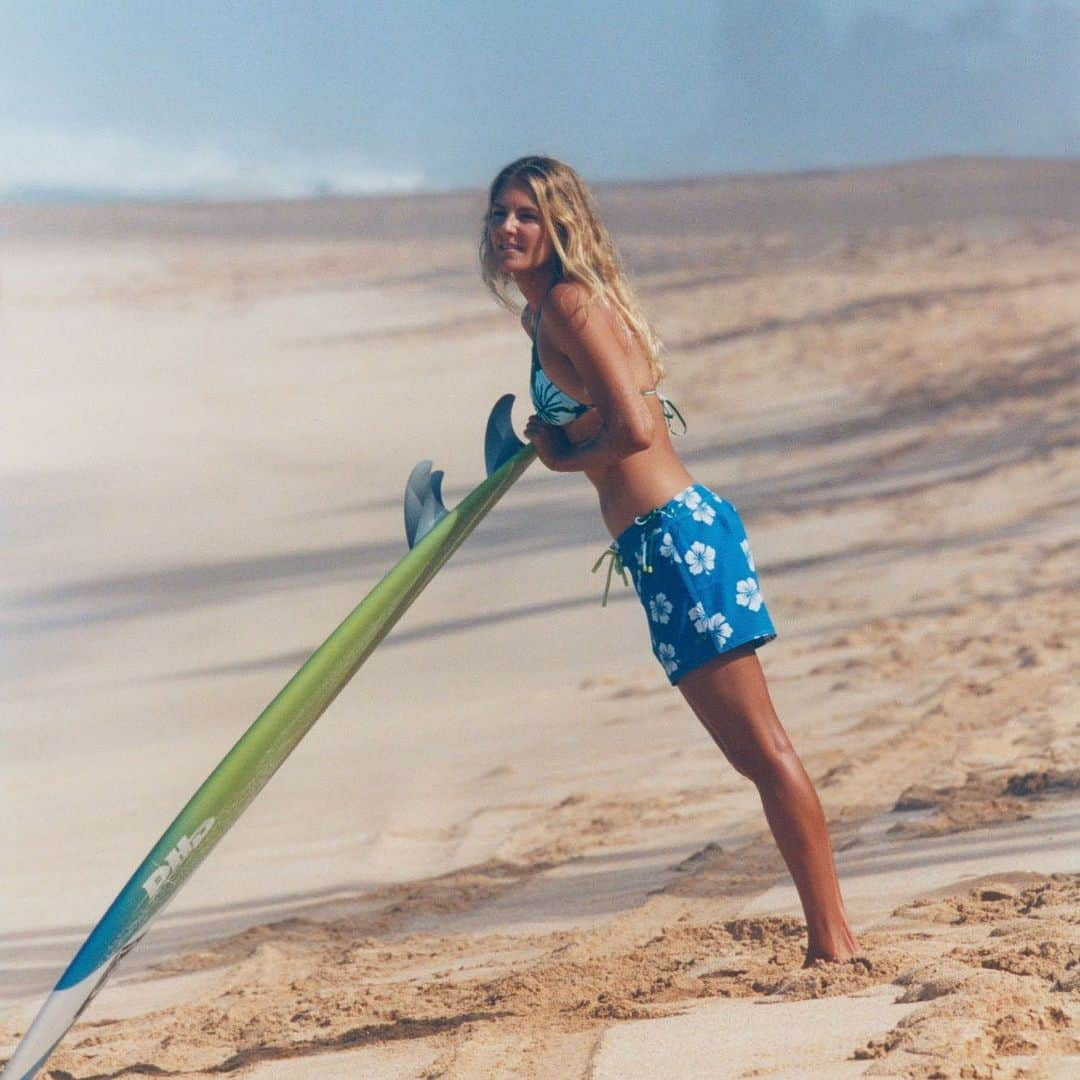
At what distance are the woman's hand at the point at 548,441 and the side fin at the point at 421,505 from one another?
369mm

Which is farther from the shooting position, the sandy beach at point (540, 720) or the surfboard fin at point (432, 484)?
the surfboard fin at point (432, 484)

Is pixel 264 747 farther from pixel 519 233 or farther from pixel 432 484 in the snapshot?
pixel 519 233

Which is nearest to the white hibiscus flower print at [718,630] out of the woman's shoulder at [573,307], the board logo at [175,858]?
the woman's shoulder at [573,307]

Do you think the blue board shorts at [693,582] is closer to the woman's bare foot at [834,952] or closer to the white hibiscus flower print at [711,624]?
the white hibiscus flower print at [711,624]

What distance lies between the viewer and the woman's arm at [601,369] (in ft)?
11.1

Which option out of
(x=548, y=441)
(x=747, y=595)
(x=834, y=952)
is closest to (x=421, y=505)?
(x=548, y=441)

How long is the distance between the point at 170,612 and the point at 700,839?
19.1ft

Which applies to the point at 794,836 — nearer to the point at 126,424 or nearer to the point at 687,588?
the point at 687,588

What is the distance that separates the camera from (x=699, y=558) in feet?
11.4

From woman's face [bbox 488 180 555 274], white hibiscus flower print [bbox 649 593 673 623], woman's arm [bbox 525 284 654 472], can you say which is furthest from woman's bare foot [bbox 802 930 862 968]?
woman's face [bbox 488 180 555 274]

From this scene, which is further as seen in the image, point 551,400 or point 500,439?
point 500,439

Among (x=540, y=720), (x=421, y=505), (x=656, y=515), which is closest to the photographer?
(x=656, y=515)

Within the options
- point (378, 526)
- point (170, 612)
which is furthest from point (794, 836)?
point (378, 526)

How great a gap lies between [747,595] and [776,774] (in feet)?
1.20
